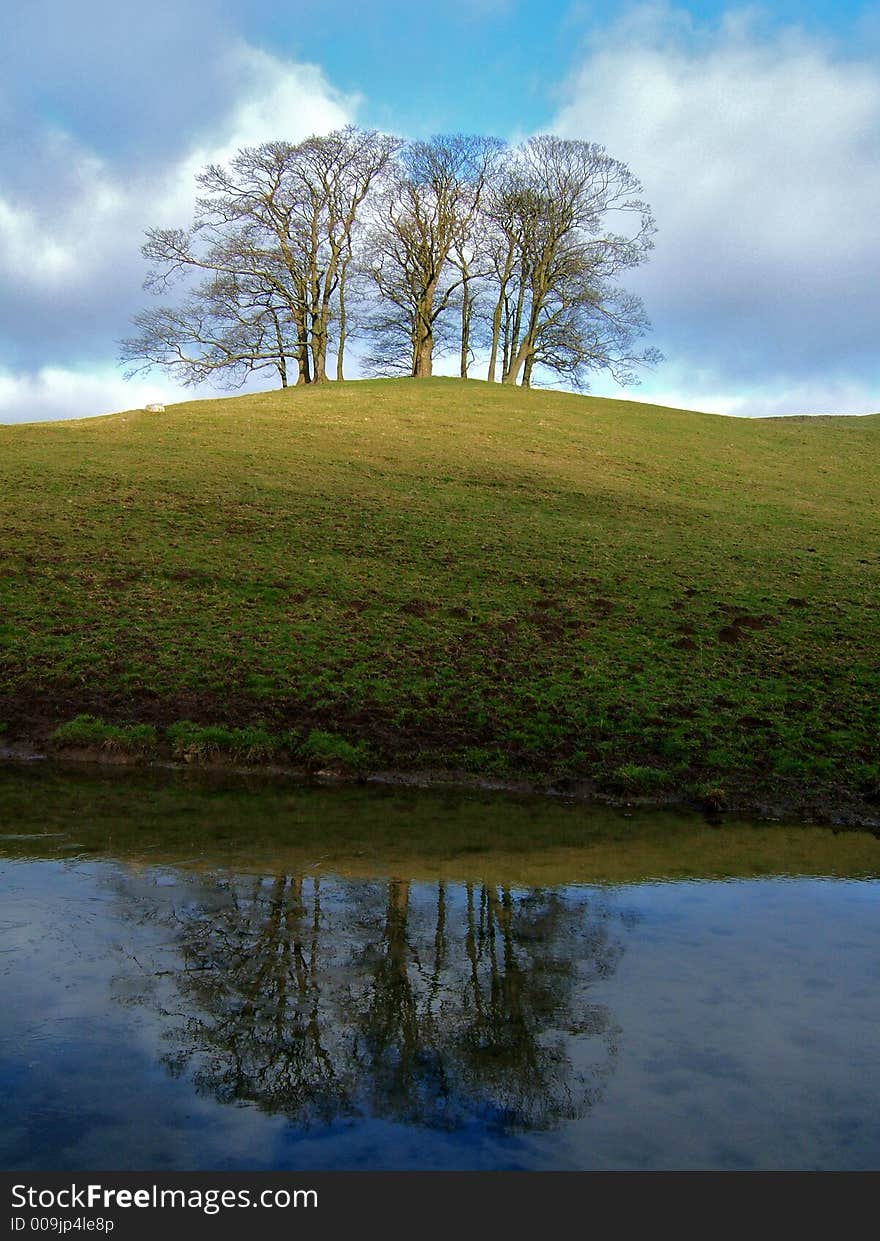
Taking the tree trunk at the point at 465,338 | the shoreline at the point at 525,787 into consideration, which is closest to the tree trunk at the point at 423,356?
the tree trunk at the point at 465,338

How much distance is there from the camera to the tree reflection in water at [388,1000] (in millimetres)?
5711

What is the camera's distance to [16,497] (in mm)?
27438

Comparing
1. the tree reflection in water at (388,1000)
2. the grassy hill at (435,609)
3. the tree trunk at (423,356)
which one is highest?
the tree trunk at (423,356)

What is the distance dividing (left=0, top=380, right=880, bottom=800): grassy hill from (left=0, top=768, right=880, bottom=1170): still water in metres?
3.99

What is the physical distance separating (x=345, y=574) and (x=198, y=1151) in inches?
739

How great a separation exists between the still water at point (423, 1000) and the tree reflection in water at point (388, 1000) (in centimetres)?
2

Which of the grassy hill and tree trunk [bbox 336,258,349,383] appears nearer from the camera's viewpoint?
the grassy hill

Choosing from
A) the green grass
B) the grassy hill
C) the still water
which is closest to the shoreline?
the green grass

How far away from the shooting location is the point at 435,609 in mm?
21516

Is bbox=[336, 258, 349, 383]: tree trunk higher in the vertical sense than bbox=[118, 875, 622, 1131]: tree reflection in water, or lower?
higher

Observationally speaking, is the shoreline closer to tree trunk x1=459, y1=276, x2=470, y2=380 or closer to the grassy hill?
the grassy hill

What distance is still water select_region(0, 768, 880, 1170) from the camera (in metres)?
5.28

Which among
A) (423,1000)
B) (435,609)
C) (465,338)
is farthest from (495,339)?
(423,1000)

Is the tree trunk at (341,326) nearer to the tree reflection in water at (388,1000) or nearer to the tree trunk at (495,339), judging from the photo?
the tree trunk at (495,339)
